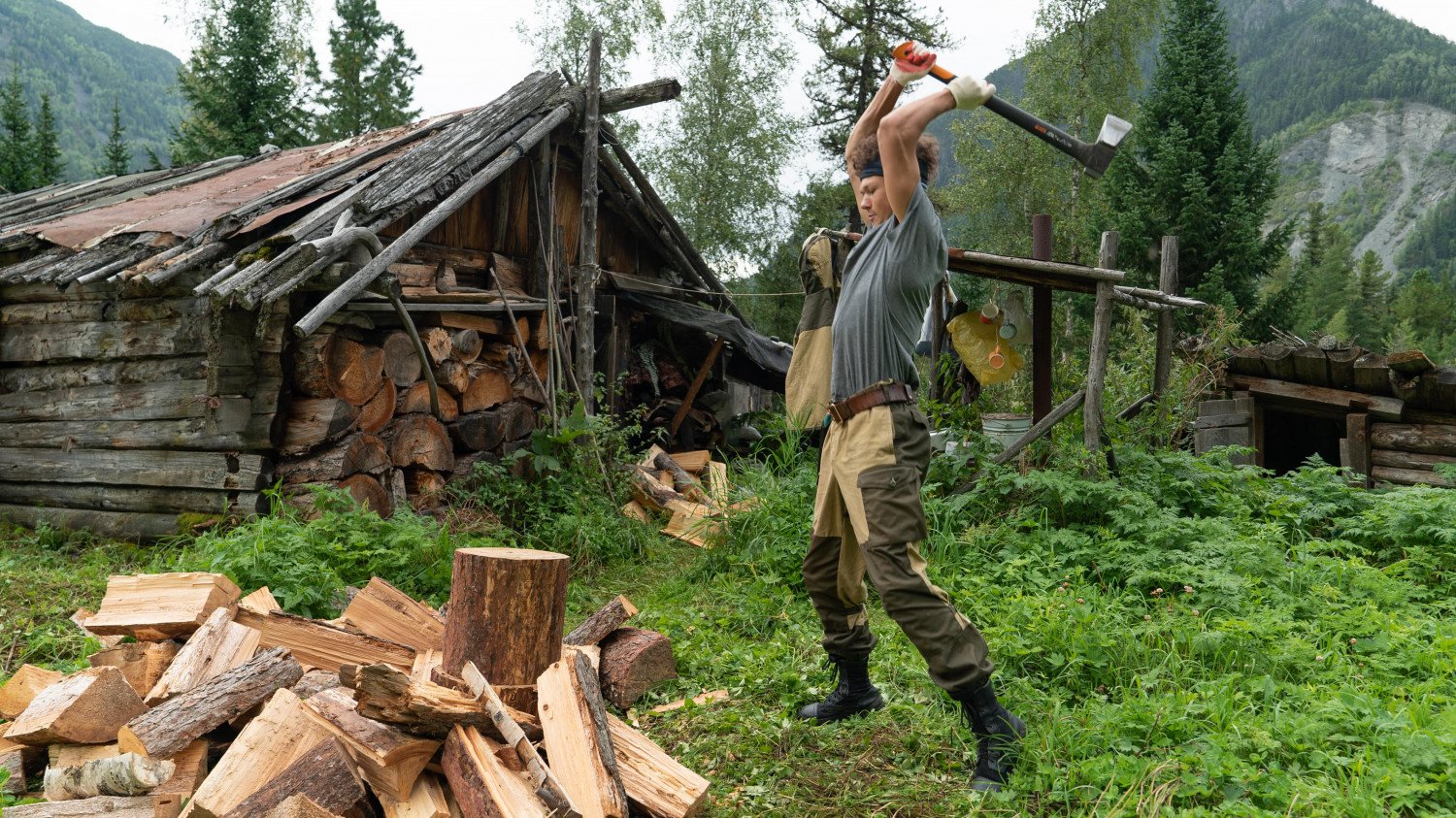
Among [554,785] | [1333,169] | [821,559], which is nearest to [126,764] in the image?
[554,785]

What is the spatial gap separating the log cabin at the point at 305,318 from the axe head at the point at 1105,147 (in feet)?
15.0

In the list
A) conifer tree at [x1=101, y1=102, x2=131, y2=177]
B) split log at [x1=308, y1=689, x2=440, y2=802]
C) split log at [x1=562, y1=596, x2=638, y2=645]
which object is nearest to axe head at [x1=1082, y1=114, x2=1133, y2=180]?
split log at [x1=562, y1=596, x2=638, y2=645]

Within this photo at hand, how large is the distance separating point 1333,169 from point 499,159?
120 meters

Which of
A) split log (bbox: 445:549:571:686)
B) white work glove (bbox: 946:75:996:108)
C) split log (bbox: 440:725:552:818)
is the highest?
white work glove (bbox: 946:75:996:108)

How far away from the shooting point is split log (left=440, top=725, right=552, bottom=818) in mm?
2533

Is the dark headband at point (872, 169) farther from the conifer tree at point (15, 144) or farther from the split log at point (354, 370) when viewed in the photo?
the conifer tree at point (15, 144)

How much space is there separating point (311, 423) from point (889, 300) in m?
4.79

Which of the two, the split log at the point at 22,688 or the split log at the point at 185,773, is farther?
the split log at the point at 22,688

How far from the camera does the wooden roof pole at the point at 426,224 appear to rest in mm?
5676

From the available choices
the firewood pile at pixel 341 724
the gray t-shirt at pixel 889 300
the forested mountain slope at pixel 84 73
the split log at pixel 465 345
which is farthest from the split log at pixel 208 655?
the forested mountain slope at pixel 84 73

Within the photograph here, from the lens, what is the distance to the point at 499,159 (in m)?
7.79

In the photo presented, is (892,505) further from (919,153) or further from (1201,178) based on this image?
(1201,178)

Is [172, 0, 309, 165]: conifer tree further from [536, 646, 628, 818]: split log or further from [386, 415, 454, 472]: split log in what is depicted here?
[536, 646, 628, 818]: split log

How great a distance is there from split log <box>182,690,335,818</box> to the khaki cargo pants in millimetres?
1831
